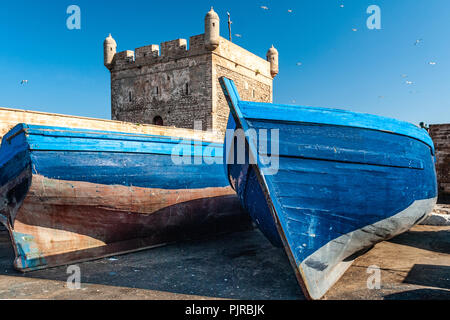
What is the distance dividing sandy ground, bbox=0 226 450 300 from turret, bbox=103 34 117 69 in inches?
662

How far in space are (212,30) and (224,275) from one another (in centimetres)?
1473

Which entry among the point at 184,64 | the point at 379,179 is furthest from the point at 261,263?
the point at 184,64

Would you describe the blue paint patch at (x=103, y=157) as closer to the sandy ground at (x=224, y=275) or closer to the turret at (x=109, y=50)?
the sandy ground at (x=224, y=275)

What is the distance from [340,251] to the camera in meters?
3.32

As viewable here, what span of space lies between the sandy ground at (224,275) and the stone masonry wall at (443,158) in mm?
5451

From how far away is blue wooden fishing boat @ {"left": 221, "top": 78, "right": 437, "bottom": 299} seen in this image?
3.05 metres

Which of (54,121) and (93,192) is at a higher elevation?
(54,121)

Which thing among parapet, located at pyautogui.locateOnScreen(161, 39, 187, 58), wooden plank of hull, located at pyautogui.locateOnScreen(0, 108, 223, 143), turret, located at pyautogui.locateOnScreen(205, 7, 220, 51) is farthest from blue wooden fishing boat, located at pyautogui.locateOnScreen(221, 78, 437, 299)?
parapet, located at pyautogui.locateOnScreen(161, 39, 187, 58)

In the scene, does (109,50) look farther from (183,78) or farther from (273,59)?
(273,59)

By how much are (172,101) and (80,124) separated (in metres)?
9.00

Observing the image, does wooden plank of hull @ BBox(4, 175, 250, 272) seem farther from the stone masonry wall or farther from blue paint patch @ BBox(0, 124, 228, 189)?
the stone masonry wall

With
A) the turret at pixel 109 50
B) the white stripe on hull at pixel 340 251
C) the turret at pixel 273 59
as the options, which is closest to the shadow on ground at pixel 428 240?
the white stripe on hull at pixel 340 251

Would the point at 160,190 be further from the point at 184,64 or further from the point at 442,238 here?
the point at 184,64

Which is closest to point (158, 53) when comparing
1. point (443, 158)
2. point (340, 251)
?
point (443, 158)
